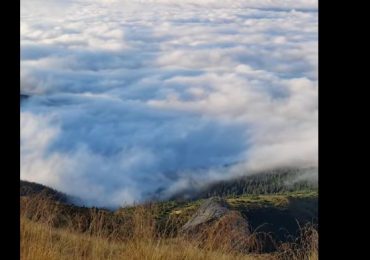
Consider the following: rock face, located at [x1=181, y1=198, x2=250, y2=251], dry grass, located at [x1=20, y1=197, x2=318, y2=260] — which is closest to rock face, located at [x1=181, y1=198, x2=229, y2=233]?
rock face, located at [x1=181, y1=198, x2=250, y2=251]

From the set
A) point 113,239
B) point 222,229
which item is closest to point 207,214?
point 222,229

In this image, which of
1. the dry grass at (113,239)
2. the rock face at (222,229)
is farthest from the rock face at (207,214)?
the dry grass at (113,239)

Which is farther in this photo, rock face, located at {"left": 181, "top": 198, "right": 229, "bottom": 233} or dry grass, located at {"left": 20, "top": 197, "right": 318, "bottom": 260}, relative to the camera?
rock face, located at {"left": 181, "top": 198, "right": 229, "bottom": 233}

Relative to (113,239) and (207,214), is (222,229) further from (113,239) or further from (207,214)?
(113,239)

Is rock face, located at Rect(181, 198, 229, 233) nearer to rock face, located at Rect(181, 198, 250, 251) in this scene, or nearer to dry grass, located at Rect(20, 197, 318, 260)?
rock face, located at Rect(181, 198, 250, 251)
